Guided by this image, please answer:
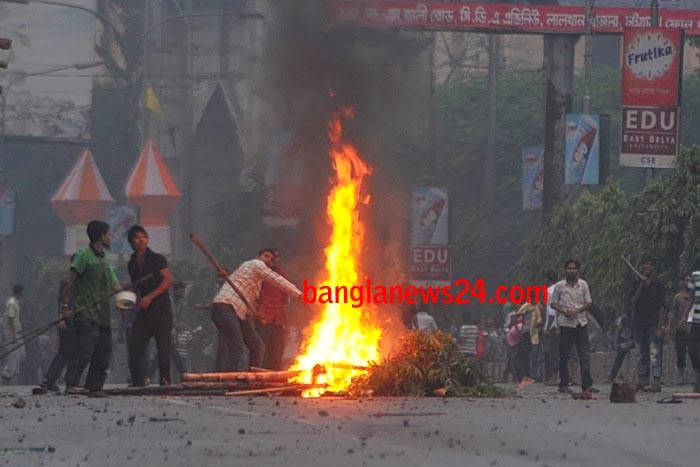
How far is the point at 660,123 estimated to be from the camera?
35656 millimetres

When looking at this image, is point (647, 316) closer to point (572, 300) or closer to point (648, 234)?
point (572, 300)

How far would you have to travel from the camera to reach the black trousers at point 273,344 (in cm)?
1970

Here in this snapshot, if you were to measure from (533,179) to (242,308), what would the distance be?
28581 mm

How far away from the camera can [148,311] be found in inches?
698

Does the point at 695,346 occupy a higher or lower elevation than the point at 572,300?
lower

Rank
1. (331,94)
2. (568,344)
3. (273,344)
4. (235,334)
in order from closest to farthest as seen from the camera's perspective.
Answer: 1. (235,334)
2. (273,344)
3. (568,344)
4. (331,94)

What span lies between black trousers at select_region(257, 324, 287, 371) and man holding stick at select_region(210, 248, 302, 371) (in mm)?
668

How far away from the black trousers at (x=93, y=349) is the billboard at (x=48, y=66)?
58239mm

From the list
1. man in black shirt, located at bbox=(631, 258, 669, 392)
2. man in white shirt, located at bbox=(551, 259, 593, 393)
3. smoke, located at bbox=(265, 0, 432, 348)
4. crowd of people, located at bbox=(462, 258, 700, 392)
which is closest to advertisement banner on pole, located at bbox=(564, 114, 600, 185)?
smoke, located at bbox=(265, 0, 432, 348)

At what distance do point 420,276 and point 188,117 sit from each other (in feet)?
A: 125

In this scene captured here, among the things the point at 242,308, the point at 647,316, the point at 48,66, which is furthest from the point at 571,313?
the point at 48,66

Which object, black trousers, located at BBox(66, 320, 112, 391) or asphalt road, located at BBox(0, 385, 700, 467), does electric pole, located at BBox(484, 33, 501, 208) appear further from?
asphalt road, located at BBox(0, 385, 700, 467)

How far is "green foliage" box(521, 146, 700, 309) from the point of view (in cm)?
2694
